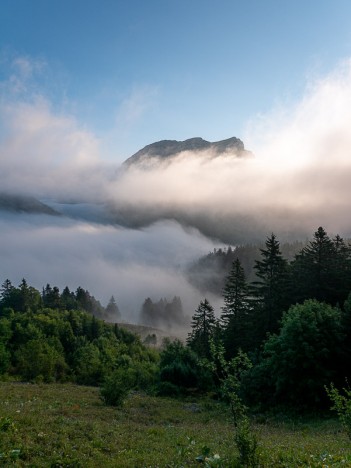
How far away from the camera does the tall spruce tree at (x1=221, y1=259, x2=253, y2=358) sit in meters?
62.8

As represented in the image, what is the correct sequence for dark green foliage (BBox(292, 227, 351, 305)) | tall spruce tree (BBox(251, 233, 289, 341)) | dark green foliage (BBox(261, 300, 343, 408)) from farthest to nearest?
tall spruce tree (BBox(251, 233, 289, 341)) → dark green foliage (BBox(292, 227, 351, 305)) → dark green foliage (BBox(261, 300, 343, 408))

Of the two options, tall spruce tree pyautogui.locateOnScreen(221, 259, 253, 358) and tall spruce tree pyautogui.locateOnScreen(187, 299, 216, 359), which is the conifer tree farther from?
tall spruce tree pyautogui.locateOnScreen(187, 299, 216, 359)

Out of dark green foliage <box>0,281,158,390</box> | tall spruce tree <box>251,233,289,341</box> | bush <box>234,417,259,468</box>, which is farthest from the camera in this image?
dark green foliage <box>0,281,158,390</box>

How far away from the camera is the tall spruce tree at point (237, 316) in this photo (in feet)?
206

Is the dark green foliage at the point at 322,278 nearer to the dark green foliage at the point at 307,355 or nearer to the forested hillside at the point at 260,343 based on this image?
the forested hillside at the point at 260,343

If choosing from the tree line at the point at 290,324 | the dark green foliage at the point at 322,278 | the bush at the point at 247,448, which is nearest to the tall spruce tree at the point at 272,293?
the tree line at the point at 290,324

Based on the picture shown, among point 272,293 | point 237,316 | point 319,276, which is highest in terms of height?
point 319,276

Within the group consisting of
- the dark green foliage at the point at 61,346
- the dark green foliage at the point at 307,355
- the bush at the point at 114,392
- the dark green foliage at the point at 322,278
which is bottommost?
the dark green foliage at the point at 61,346

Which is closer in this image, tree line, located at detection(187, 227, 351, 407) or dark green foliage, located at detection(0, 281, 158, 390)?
tree line, located at detection(187, 227, 351, 407)

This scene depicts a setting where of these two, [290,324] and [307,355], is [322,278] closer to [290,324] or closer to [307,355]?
[290,324]

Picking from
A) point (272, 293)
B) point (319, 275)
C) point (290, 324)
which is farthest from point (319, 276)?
point (290, 324)

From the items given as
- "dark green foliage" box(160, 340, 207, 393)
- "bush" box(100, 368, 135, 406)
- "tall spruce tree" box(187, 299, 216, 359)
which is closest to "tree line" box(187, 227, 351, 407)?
"tall spruce tree" box(187, 299, 216, 359)

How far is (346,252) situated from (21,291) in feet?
417

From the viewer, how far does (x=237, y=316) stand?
67812 mm
